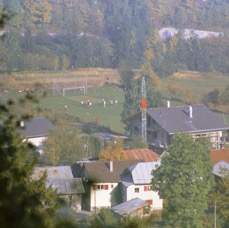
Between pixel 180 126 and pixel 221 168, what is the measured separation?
1972 millimetres

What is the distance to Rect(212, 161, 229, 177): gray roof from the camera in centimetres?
489

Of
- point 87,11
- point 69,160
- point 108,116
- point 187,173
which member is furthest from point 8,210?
point 87,11

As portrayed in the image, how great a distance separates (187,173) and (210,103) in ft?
18.1

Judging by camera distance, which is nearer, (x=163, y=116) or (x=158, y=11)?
(x=163, y=116)

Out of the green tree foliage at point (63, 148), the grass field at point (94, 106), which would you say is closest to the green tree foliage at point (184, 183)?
the green tree foliage at point (63, 148)

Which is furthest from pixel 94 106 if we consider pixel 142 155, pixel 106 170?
pixel 106 170

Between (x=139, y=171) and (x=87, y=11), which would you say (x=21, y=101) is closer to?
(x=139, y=171)

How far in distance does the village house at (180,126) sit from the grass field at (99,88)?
41.6 inches

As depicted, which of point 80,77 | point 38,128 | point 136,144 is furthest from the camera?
point 80,77

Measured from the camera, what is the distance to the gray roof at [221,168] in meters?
4.89

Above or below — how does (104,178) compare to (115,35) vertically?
below

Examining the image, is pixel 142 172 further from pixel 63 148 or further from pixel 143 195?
pixel 63 148

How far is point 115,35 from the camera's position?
637 inches

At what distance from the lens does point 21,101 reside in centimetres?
99
